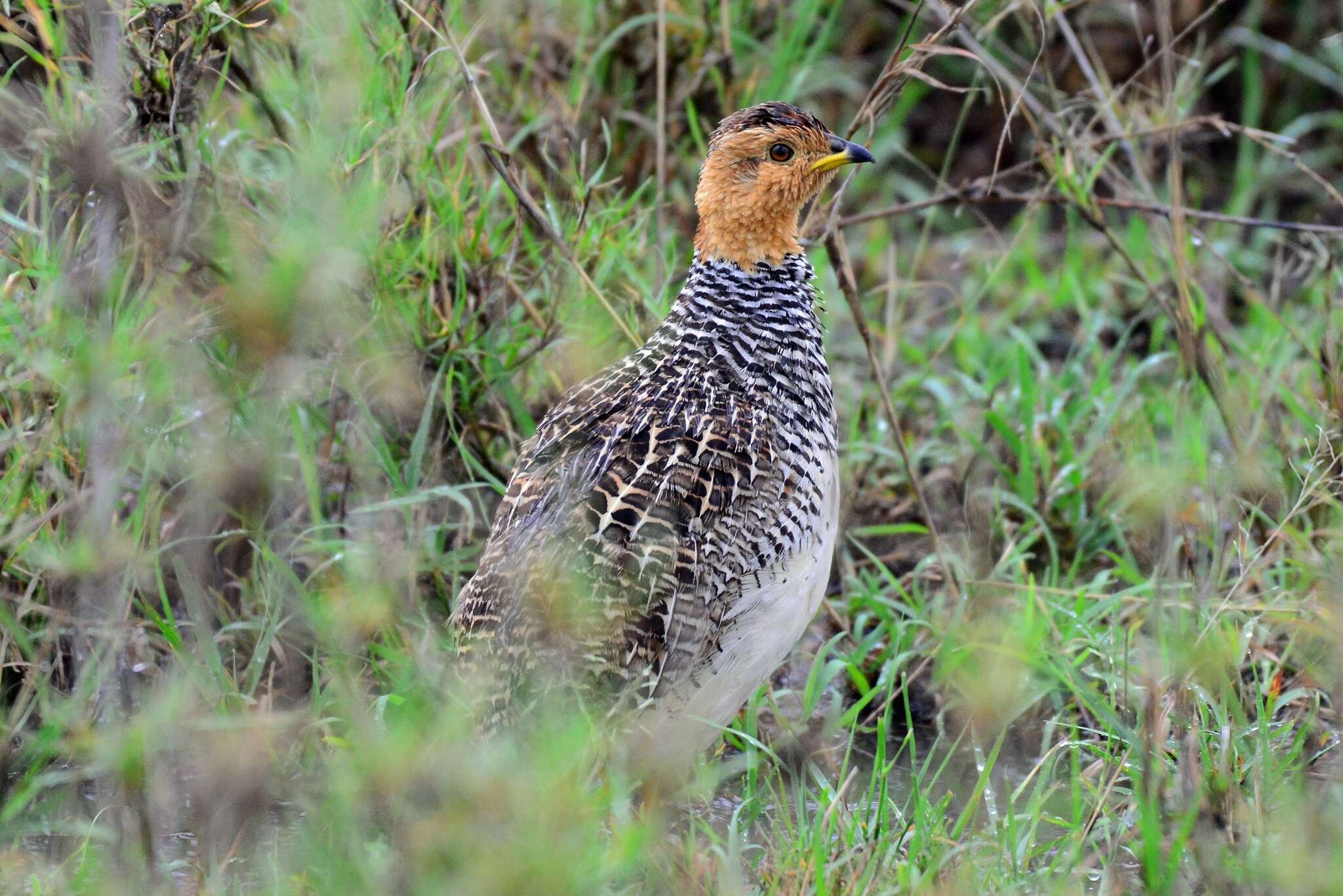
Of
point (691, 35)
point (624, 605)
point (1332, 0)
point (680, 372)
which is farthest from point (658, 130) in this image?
point (1332, 0)

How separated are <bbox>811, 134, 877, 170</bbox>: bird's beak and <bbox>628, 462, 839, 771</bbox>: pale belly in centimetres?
107

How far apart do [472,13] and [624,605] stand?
2701 mm

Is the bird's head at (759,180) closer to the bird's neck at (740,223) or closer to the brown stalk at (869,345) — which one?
the bird's neck at (740,223)

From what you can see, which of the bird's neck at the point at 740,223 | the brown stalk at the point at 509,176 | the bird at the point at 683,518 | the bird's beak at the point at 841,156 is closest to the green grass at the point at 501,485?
the brown stalk at the point at 509,176

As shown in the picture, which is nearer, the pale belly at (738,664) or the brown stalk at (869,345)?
the pale belly at (738,664)

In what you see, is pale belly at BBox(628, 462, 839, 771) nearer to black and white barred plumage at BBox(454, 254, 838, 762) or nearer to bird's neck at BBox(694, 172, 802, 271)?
black and white barred plumage at BBox(454, 254, 838, 762)

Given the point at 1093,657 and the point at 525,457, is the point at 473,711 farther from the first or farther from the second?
the point at 1093,657

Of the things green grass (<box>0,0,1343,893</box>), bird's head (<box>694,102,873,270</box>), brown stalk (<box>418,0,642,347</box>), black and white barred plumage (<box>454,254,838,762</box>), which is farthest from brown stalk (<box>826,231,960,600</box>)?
brown stalk (<box>418,0,642,347</box>)

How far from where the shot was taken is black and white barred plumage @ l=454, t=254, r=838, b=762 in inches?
126

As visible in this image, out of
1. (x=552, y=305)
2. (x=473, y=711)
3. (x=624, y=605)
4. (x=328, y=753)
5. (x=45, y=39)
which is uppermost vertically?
(x=45, y=39)

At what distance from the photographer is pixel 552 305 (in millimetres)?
4324

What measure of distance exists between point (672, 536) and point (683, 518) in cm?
6

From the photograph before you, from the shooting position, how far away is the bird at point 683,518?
3.20 metres

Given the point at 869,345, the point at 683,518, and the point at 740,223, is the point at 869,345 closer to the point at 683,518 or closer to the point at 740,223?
the point at 740,223
